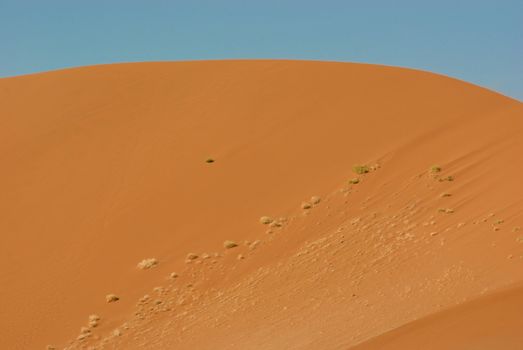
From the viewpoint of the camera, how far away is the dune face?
9156 millimetres

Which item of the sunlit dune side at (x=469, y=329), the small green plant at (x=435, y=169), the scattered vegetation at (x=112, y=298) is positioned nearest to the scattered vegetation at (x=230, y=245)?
the scattered vegetation at (x=112, y=298)

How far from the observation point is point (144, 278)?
447 inches

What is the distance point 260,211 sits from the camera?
1321 cm

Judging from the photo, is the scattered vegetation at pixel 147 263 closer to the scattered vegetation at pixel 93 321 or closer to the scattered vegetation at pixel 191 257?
the scattered vegetation at pixel 191 257

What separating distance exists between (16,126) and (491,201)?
1413 centimetres

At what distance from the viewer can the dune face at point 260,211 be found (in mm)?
9156

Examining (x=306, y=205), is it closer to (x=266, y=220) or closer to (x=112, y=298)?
(x=266, y=220)

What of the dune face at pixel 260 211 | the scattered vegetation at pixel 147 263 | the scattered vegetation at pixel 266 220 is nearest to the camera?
the dune face at pixel 260 211

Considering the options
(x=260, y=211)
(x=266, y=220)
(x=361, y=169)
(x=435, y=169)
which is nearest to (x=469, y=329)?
(x=266, y=220)

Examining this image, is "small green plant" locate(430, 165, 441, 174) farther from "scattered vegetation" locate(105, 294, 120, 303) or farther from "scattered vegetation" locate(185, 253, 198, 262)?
"scattered vegetation" locate(105, 294, 120, 303)

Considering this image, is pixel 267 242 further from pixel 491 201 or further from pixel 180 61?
pixel 180 61

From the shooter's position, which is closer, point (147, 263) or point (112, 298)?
point (112, 298)

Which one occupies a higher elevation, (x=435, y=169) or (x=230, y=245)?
(x=435, y=169)

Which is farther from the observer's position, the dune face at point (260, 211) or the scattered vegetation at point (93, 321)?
the scattered vegetation at point (93, 321)
